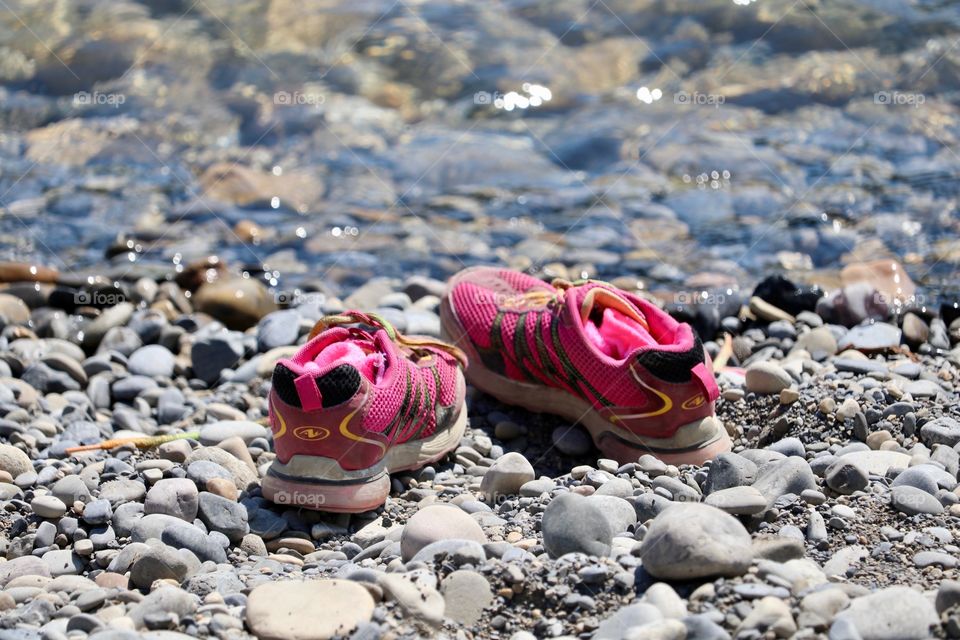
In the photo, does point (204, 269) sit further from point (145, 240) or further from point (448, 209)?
point (448, 209)

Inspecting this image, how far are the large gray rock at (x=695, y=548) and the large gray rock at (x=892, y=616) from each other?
0.26 metres

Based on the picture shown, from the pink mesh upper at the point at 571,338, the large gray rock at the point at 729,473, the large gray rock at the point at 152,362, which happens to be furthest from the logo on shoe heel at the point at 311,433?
the large gray rock at the point at 152,362

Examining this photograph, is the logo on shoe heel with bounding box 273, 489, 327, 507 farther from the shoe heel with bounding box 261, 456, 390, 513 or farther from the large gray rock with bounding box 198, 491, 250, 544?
the large gray rock with bounding box 198, 491, 250, 544

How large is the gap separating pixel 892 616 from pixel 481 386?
6.79ft

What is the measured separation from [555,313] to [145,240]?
4.00m

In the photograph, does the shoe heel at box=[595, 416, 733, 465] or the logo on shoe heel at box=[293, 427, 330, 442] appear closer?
the logo on shoe heel at box=[293, 427, 330, 442]

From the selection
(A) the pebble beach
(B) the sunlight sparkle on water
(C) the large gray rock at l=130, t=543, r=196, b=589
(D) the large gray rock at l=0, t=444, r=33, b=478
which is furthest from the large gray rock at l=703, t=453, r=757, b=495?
(B) the sunlight sparkle on water

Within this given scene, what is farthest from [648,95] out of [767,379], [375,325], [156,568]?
[156,568]

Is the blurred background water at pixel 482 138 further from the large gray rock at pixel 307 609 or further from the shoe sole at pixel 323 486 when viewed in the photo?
the large gray rock at pixel 307 609

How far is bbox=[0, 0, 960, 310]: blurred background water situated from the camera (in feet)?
21.6

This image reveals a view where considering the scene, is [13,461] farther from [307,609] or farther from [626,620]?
[626,620]

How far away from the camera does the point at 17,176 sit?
318 inches

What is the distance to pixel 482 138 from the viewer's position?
27.8 ft

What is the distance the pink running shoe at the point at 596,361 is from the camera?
11.1 ft
